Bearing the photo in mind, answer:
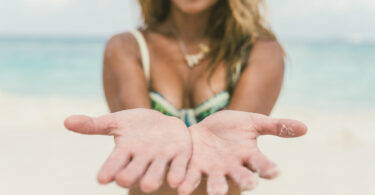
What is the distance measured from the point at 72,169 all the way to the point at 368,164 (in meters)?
2.71

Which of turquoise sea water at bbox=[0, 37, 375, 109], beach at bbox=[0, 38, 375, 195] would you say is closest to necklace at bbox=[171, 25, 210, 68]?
beach at bbox=[0, 38, 375, 195]

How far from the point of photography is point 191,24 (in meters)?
2.10

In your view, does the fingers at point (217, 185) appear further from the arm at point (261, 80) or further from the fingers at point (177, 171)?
the arm at point (261, 80)

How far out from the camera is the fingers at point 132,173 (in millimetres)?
964

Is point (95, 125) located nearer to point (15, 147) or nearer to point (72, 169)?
point (72, 169)

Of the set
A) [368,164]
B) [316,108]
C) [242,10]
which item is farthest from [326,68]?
[242,10]

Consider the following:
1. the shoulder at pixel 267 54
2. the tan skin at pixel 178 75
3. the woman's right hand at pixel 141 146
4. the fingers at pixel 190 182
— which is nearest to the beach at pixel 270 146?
the shoulder at pixel 267 54

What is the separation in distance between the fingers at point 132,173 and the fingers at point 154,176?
2 centimetres

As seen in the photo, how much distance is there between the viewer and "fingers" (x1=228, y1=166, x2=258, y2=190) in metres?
0.97

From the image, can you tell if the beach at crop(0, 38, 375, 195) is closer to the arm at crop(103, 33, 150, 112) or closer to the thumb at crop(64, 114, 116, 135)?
the arm at crop(103, 33, 150, 112)

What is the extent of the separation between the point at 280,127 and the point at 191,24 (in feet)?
3.76

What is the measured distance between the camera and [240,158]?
108 cm

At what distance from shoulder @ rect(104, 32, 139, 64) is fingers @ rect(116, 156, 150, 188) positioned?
0.87m

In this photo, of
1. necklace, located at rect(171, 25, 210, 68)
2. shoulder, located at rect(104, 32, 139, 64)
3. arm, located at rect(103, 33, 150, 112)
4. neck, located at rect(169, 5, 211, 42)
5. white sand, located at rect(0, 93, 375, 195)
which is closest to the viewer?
arm, located at rect(103, 33, 150, 112)
